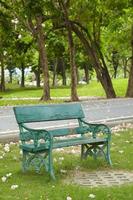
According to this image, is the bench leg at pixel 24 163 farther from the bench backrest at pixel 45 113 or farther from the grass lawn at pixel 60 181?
the bench backrest at pixel 45 113

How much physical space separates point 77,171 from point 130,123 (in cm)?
701

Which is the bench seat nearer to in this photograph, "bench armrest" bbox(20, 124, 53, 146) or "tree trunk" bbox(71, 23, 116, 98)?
"bench armrest" bbox(20, 124, 53, 146)

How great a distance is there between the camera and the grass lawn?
6.66 metres

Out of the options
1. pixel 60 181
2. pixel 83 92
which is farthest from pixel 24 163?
pixel 83 92

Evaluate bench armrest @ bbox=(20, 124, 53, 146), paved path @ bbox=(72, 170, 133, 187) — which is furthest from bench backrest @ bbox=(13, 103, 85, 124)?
paved path @ bbox=(72, 170, 133, 187)

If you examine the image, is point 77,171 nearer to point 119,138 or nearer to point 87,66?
point 119,138

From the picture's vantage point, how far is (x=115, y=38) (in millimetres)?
37344

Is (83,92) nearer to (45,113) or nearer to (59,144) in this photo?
(45,113)

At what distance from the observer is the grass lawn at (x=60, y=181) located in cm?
666

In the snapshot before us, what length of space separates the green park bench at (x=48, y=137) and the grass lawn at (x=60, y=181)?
0.64ft

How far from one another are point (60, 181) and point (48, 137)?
710 millimetres

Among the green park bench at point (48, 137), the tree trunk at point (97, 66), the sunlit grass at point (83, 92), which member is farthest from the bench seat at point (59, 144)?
the sunlit grass at point (83, 92)

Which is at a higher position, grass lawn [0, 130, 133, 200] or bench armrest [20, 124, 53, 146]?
bench armrest [20, 124, 53, 146]

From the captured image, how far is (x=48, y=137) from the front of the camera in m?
7.85
